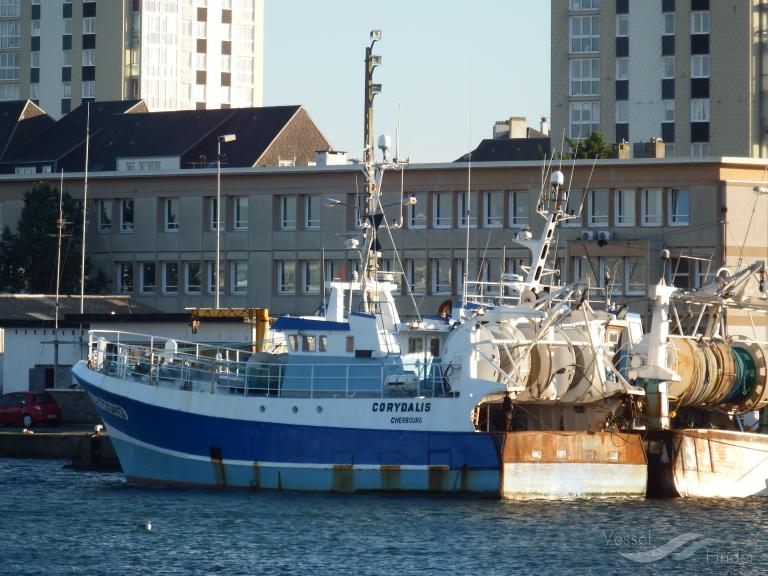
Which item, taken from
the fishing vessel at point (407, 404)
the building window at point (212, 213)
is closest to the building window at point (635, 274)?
the building window at point (212, 213)

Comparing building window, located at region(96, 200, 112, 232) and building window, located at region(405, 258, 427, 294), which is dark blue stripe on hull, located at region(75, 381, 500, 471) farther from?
building window, located at region(96, 200, 112, 232)

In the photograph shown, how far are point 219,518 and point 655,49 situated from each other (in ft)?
213

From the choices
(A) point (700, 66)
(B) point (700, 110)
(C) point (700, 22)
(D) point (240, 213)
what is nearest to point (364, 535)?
(D) point (240, 213)

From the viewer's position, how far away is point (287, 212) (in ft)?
263

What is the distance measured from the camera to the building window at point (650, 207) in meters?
74.6

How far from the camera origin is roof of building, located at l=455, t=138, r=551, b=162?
10438 cm

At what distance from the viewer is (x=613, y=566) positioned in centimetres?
3231

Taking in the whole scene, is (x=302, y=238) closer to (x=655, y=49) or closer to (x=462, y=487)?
(x=655, y=49)

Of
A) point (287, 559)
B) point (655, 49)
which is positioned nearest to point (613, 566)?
point (287, 559)

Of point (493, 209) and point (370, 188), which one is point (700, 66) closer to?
point (493, 209)

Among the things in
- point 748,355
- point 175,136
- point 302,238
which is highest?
point 175,136

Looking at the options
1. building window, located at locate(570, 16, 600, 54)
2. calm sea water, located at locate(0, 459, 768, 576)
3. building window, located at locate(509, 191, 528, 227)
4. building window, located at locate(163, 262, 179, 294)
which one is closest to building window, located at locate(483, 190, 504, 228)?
building window, located at locate(509, 191, 528, 227)

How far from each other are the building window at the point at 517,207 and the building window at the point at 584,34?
82.1 ft

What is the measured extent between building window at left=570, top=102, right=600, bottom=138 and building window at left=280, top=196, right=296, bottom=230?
80.3 feet
